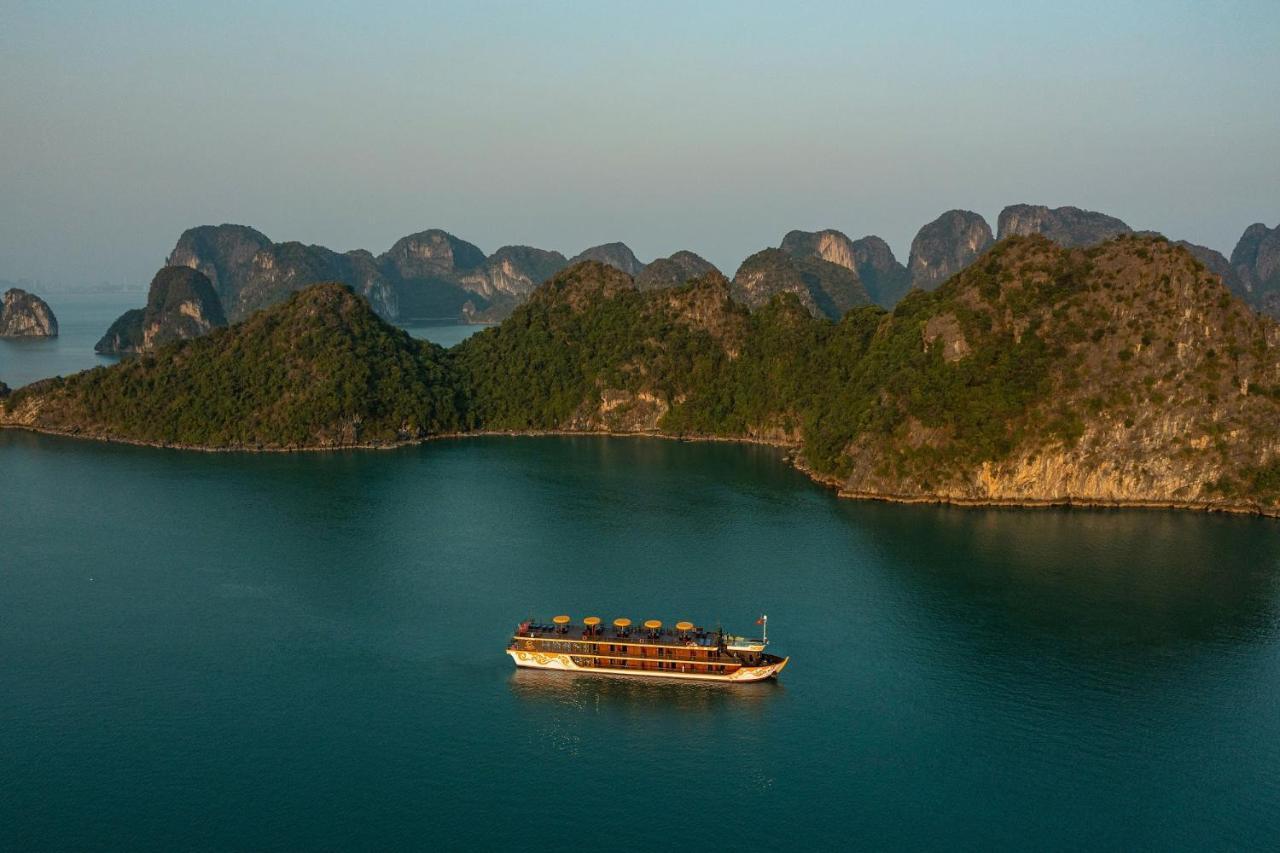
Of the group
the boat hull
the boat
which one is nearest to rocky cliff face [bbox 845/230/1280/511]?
the boat

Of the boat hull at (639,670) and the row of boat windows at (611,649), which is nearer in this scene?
the boat hull at (639,670)

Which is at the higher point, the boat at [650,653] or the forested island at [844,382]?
the forested island at [844,382]

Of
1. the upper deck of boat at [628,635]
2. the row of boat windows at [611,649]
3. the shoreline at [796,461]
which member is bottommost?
the row of boat windows at [611,649]

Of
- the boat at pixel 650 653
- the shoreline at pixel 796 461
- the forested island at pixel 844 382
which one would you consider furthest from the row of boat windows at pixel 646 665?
the forested island at pixel 844 382

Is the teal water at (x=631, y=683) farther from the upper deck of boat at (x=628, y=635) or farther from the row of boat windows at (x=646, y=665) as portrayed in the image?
the upper deck of boat at (x=628, y=635)

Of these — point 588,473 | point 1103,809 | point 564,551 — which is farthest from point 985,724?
point 588,473

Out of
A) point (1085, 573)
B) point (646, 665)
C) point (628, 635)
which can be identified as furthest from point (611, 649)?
point (1085, 573)

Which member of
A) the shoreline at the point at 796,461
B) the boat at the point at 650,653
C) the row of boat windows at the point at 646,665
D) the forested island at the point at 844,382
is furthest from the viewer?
the forested island at the point at 844,382

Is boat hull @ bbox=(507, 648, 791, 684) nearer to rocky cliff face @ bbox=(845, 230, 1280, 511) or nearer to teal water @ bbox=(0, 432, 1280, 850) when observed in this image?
teal water @ bbox=(0, 432, 1280, 850)
